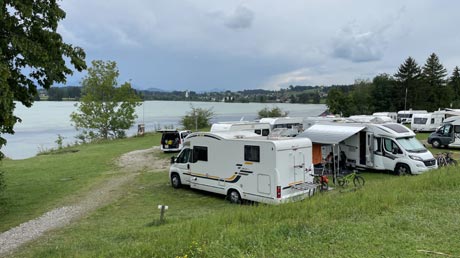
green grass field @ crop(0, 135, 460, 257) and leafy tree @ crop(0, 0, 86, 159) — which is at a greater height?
leafy tree @ crop(0, 0, 86, 159)

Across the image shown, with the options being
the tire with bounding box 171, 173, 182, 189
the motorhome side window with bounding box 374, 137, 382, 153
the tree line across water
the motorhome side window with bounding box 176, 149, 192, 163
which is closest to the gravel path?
the tire with bounding box 171, 173, 182, 189

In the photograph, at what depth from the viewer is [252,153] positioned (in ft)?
38.3

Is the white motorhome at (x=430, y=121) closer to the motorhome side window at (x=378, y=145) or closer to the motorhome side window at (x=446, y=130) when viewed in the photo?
the motorhome side window at (x=446, y=130)

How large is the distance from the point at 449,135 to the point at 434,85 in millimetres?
58489

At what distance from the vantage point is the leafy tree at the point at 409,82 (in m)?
69.6

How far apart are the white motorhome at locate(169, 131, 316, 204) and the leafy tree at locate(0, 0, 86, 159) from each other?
5196 millimetres

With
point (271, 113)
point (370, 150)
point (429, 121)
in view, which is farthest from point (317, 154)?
point (271, 113)

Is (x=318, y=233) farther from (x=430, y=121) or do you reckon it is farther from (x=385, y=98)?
(x=385, y=98)

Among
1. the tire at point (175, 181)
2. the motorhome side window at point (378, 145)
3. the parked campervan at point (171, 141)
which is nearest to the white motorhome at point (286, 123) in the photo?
the parked campervan at point (171, 141)

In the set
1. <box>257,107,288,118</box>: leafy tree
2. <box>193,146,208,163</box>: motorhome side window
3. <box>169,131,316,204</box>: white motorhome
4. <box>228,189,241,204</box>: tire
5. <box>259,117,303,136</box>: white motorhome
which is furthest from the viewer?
<box>257,107,288,118</box>: leafy tree

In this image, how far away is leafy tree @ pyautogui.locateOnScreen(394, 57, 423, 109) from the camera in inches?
2739

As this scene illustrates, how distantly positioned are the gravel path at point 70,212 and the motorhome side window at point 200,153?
351cm

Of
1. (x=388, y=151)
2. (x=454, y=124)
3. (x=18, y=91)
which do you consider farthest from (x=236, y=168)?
(x=454, y=124)

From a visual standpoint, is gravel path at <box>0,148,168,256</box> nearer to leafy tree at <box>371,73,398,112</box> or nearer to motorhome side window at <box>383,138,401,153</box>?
motorhome side window at <box>383,138,401,153</box>
